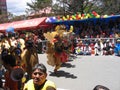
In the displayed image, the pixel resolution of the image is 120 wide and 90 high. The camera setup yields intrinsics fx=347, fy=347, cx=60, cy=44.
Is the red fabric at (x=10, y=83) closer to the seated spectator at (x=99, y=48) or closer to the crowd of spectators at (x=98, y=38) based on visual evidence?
the crowd of spectators at (x=98, y=38)

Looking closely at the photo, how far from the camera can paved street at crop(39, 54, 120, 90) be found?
31.6 feet

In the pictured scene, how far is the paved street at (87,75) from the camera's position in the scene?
963cm

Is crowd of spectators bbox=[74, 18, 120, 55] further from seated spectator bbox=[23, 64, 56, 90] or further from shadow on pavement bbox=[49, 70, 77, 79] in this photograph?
seated spectator bbox=[23, 64, 56, 90]

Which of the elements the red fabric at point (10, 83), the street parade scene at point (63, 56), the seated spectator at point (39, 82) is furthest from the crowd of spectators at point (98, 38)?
the seated spectator at point (39, 82)

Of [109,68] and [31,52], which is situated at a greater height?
[31,52]

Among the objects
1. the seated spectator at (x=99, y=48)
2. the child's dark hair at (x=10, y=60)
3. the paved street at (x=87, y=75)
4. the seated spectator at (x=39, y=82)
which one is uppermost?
the child's dark hair at (x=10, y=60)

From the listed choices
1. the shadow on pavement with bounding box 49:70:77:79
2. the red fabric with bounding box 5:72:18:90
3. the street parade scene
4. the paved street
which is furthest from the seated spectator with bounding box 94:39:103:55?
the red fabric with bounding box 5:72:18:90

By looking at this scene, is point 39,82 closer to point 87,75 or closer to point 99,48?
point 87,75

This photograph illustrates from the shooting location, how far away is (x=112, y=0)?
130 feet

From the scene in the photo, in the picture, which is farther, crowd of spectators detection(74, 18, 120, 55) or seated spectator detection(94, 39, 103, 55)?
seated spectator detection(94, 39, 103, 55)

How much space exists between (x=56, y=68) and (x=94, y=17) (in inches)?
364

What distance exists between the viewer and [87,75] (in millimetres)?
11234

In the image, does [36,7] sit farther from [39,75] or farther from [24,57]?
[39,75]

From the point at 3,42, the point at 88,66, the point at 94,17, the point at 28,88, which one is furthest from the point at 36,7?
the point at 28,88
